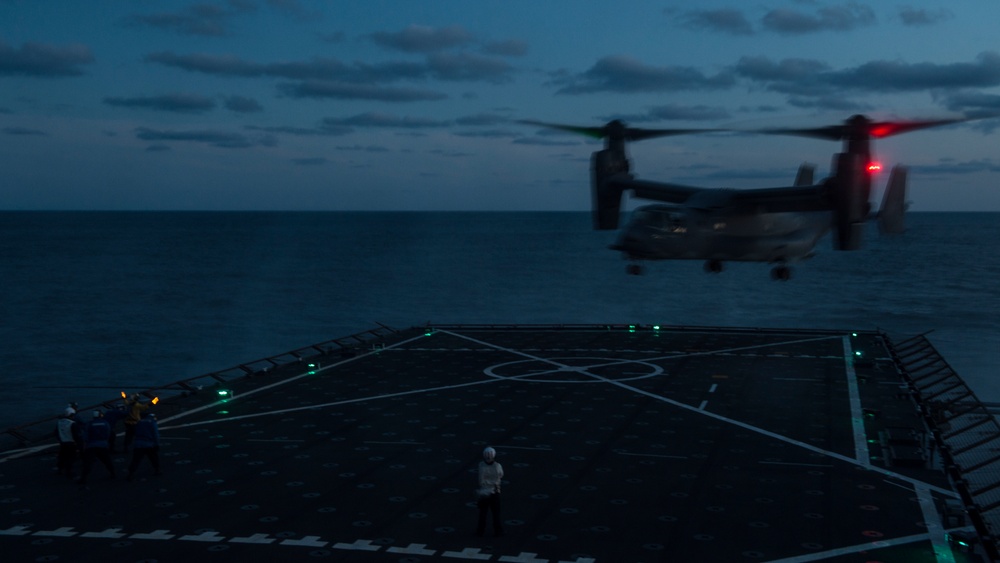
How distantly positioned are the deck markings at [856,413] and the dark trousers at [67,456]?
23232mm

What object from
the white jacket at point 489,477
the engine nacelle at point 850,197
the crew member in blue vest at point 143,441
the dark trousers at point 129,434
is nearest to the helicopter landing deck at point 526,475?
the crew member in blue vest at point 143,441

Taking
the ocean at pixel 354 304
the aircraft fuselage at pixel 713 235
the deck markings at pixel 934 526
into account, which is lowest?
the ocean at pixel 354 304

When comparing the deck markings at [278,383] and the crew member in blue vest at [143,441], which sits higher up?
the crew member in blue vest at [143,441]

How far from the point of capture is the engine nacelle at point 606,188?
38406 mm

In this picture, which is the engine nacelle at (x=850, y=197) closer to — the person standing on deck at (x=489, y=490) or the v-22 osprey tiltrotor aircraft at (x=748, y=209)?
the v-22 osprey tiltrotor aircraft at (x=748, y=209)

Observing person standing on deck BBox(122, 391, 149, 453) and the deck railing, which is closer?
the deck railing

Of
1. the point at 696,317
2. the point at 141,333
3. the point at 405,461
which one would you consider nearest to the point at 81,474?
the point at 405,461

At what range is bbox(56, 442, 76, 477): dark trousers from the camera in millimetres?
24906

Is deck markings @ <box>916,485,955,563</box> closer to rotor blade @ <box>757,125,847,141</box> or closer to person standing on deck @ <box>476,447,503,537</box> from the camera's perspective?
person standing on deck @ <box>476,447,503,537</box>

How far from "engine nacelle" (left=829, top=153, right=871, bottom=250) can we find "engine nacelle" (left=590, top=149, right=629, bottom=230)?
9553 mm

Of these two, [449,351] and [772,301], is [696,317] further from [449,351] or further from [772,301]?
[449,351]

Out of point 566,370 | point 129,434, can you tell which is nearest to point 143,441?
point 129,434

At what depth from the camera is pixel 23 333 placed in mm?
89562

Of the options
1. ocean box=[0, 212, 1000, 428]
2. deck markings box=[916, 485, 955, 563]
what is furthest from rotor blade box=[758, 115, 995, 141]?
ocean box=[0, 212, 1000, 428]
